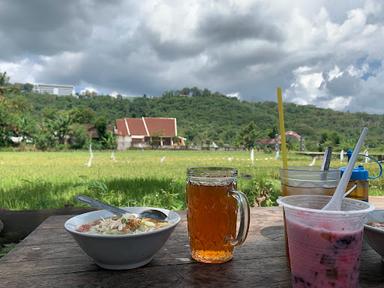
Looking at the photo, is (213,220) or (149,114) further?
(149,114)

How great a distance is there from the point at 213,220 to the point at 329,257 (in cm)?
23

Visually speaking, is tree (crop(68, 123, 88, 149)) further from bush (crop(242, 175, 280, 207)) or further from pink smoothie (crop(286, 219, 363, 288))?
pink smoothie (crop(286, 219, 363, 288))

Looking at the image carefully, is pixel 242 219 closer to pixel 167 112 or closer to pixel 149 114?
pixel 149 114

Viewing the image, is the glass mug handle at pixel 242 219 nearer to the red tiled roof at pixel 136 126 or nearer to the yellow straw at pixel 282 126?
the yellow straw at pixel 282 126

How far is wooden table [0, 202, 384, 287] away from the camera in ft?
2.01

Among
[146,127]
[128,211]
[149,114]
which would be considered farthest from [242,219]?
[146,127]

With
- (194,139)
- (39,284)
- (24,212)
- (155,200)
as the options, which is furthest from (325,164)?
(194,139)

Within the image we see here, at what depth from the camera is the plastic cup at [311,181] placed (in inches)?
26.0

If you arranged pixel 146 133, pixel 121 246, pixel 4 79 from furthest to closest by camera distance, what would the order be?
pixel 146 133
pixel 4 79
pixel 121 246

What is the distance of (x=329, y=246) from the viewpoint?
49 cm

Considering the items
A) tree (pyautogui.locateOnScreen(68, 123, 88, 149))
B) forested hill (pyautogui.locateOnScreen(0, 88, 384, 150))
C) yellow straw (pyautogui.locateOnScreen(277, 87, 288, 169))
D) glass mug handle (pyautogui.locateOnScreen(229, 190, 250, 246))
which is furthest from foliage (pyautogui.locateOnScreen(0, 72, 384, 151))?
glass mug handle (pyautogui.locateOnScreen(229, 190, 250, 246))

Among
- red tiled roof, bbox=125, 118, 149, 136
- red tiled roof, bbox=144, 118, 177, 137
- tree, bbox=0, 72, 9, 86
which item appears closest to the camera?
tree, bbox=0, 72, 9, 86

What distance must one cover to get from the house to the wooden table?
31866 millimetres

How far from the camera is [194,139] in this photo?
34.1 m
